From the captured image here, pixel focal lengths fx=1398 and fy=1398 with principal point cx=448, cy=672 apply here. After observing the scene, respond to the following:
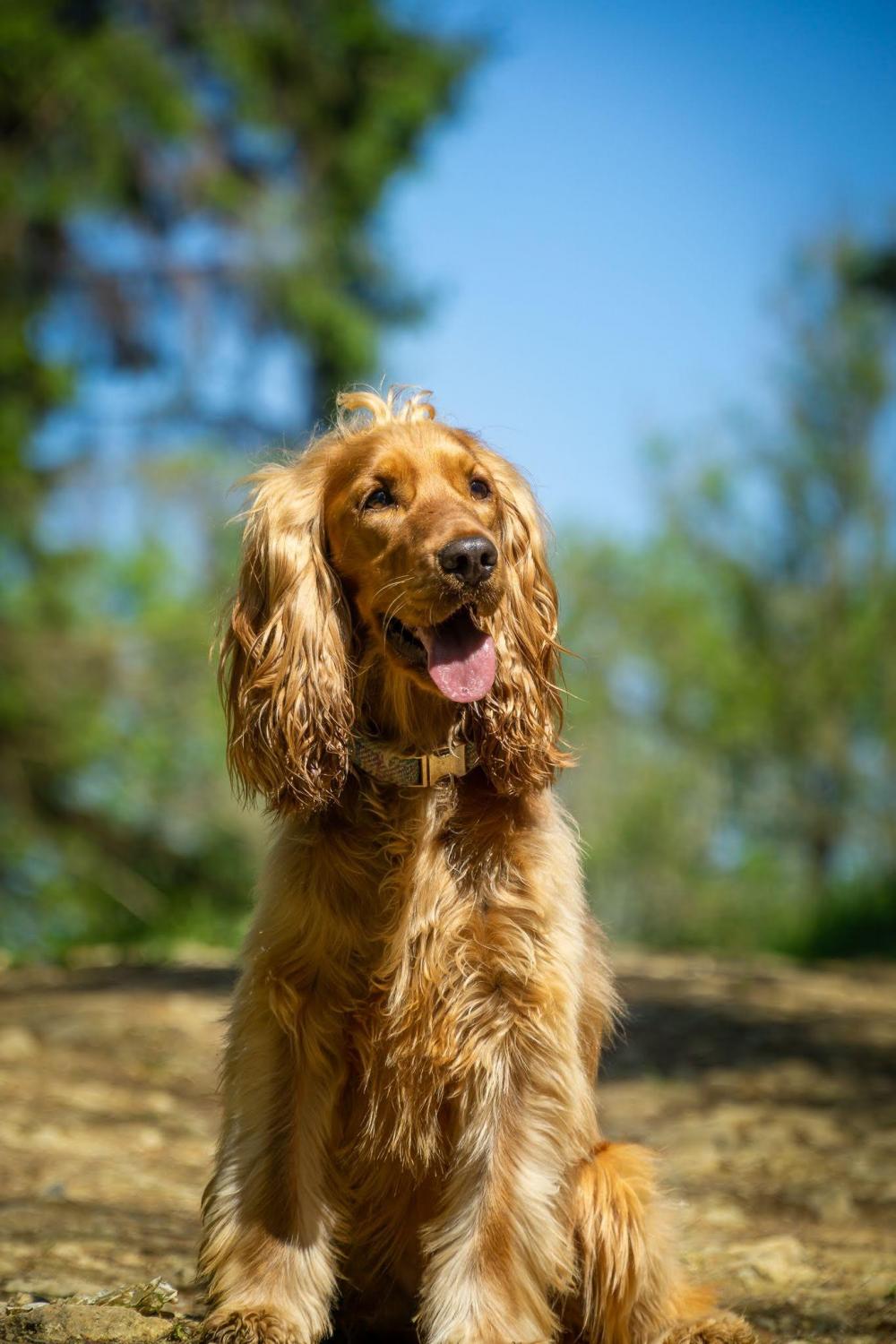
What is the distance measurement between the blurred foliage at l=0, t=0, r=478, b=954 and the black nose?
10.7m

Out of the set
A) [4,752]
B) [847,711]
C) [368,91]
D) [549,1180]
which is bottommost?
[549,1180]

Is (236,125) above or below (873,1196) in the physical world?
above

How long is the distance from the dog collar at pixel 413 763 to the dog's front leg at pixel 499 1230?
75 cm

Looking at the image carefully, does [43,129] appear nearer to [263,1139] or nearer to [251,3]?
[251,3]

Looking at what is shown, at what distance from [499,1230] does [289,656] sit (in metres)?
1.50

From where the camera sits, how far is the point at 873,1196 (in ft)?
16.6

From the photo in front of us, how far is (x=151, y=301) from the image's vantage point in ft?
50.2

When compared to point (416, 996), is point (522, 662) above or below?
above

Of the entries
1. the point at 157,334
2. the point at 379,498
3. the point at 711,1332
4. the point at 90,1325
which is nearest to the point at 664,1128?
the point at 711,1332

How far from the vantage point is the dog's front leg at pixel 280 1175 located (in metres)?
3.27

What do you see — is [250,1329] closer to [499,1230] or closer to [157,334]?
[499,1230]

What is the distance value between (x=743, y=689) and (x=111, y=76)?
632 inches

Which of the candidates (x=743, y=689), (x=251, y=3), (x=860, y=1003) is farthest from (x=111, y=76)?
(x=743, y=689)

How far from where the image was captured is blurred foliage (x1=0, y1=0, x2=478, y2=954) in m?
14.4
